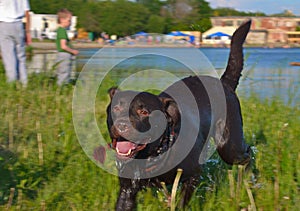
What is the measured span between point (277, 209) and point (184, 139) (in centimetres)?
82

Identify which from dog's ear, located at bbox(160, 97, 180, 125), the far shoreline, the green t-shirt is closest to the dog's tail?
the far shoreline

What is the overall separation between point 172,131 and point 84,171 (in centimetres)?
115

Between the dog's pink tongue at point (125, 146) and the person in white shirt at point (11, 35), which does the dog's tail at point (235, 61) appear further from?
the person in white shirt at point (11, 35)

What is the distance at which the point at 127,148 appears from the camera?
12.2 feet

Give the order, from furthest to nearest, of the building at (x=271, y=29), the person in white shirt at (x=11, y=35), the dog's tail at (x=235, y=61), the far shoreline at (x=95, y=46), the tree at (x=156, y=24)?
the building at (x=271, y=29), the person in white shirt at (x=11, y=35), the tree at (x=156, y=24), the dog's tail at (x=235, y=61), the far shoreline at (x=95, y=46)

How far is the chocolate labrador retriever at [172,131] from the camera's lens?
373cm

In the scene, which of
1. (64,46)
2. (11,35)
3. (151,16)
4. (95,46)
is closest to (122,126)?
(151,16)

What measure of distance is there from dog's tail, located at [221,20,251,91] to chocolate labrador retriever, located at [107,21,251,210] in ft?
0.83

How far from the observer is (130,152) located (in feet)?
12.2

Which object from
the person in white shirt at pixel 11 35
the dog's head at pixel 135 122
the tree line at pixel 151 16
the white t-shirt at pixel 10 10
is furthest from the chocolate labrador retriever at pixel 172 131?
the white t-shirt at pixel 10 10

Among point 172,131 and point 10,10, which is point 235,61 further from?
point 10,10

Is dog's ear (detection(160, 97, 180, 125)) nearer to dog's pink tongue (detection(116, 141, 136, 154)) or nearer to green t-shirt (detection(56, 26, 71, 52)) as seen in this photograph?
dog's pink tongue (detection(116, 141, 136, 154))

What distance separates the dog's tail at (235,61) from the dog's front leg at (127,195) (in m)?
1.56

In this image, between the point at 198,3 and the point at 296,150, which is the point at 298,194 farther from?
the point at 198,3
